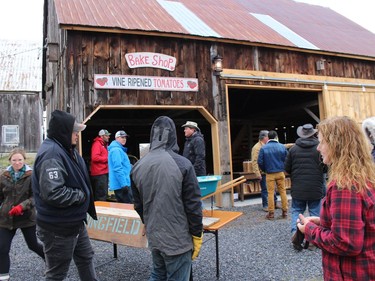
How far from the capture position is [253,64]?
9195 millimetres

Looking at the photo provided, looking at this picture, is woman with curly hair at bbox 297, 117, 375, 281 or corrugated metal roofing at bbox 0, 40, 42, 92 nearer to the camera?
woman with curly hair at bbox 297, 117, 375, 281

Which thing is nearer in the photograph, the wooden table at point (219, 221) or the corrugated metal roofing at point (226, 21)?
the wooden table at point (219, 221)

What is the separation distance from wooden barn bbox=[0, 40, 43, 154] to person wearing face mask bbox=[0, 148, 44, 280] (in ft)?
55.1

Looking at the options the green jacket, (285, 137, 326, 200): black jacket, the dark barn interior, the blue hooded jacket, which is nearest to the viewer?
the green jacket

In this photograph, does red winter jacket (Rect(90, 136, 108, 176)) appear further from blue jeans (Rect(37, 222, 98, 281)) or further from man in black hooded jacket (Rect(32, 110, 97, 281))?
blue jeans (Rect(37, 222, 98, 281))

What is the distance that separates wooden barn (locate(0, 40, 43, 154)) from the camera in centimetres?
1920

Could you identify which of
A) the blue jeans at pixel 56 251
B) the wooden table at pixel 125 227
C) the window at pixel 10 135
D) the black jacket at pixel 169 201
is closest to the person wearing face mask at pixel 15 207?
the wooden table at pixel 125 227

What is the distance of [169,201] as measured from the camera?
254cm

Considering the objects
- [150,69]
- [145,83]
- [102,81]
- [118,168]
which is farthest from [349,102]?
[118,168]

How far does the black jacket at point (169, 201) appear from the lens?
2.54m

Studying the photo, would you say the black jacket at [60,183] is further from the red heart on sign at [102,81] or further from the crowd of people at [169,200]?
the red heart on sign at [102,81]

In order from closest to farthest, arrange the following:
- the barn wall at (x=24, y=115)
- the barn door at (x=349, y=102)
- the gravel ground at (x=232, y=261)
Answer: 1. the gravel ground at (x=232, y=261)
2. the barn door at (x=349, y=102)
3. the barn wall at (x=24, y=115)

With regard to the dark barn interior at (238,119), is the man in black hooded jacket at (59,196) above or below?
below

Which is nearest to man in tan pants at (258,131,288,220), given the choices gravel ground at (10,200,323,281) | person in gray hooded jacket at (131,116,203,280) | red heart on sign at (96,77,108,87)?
gravel ground at (10,200,323,281)
